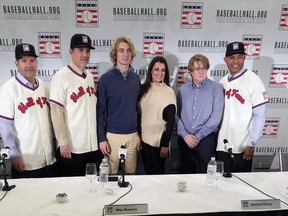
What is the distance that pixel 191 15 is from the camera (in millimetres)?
2641

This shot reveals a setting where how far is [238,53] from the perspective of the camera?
2.24 m

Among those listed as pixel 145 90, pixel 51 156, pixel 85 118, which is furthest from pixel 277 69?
pixel 51 156

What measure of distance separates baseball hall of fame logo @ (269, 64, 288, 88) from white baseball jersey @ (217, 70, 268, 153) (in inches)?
29.8

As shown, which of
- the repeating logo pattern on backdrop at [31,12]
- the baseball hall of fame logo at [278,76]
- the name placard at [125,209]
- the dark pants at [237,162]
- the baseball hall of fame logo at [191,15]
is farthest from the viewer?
the baseball hall of fame logo at [278,76]

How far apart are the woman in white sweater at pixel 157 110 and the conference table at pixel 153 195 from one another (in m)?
0.53

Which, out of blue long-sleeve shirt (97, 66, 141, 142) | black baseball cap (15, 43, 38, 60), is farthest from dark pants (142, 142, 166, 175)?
black baseball cap (15, 43, 38, 60)

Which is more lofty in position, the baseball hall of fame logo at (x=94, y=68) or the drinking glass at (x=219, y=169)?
the baseball hall of fame logo at (x=94, y=68)

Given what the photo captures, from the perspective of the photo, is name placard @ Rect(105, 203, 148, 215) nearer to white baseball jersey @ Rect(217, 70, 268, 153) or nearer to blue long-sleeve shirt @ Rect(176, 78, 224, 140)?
blue long-sleeve shirt @ Rect(176, 78, 224, 140)

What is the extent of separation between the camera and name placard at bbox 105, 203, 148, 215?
130 cm

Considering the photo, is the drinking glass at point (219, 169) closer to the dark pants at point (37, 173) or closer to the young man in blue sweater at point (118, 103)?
the young man in blue sweater at point (118, 103)

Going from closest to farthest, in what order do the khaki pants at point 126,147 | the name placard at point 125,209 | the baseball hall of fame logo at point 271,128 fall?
the name placard at point 125,209 → the khaki pants at point 126,147 → the baseball hall of fame logo at point 271,128

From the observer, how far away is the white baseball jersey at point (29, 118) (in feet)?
6.28

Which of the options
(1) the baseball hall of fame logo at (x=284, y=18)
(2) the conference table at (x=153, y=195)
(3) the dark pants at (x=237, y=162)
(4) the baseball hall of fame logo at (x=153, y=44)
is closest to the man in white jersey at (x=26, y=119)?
(2) the conference table at (x=153, y=195)

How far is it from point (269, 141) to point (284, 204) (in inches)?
70.6
